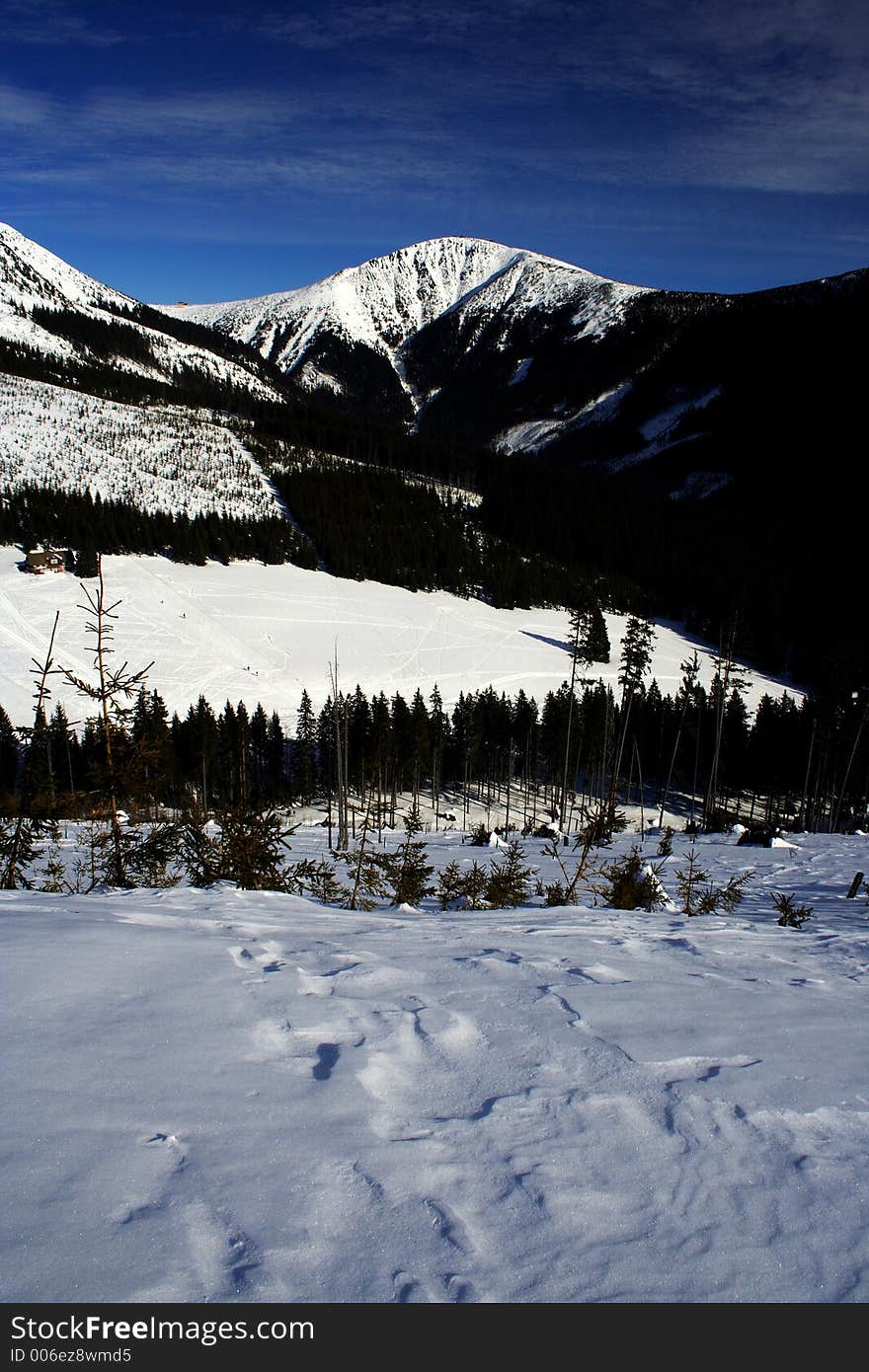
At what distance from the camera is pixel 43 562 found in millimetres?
72812

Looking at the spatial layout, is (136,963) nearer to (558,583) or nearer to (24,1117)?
(24,1117)

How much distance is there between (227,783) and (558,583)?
227ft

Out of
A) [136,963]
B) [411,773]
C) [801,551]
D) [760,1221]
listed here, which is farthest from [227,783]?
[801,551]

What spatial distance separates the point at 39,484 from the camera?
9750 cm

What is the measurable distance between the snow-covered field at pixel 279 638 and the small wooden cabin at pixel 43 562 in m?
1.36

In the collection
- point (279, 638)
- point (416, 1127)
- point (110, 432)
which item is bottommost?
point (416, 1127)

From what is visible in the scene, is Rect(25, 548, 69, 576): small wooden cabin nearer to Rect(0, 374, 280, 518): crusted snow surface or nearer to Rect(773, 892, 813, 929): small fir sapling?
Rect(0, 374, 280, 518): crusted snow surface

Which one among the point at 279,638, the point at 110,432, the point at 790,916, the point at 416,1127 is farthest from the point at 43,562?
the point at 416,1127

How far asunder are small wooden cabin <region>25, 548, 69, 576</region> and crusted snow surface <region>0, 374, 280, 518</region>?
24258mm

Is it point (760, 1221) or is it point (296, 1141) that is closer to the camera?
point (760, 1221)

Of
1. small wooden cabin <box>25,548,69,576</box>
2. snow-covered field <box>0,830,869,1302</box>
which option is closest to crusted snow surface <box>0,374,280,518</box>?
small wooden cabin <box>25,548,69,576</box>

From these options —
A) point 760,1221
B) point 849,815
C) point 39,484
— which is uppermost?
point 39,484

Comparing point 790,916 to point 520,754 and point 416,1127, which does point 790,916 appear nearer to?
point 416,1127

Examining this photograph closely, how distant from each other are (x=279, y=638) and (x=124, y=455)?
2537 inches
